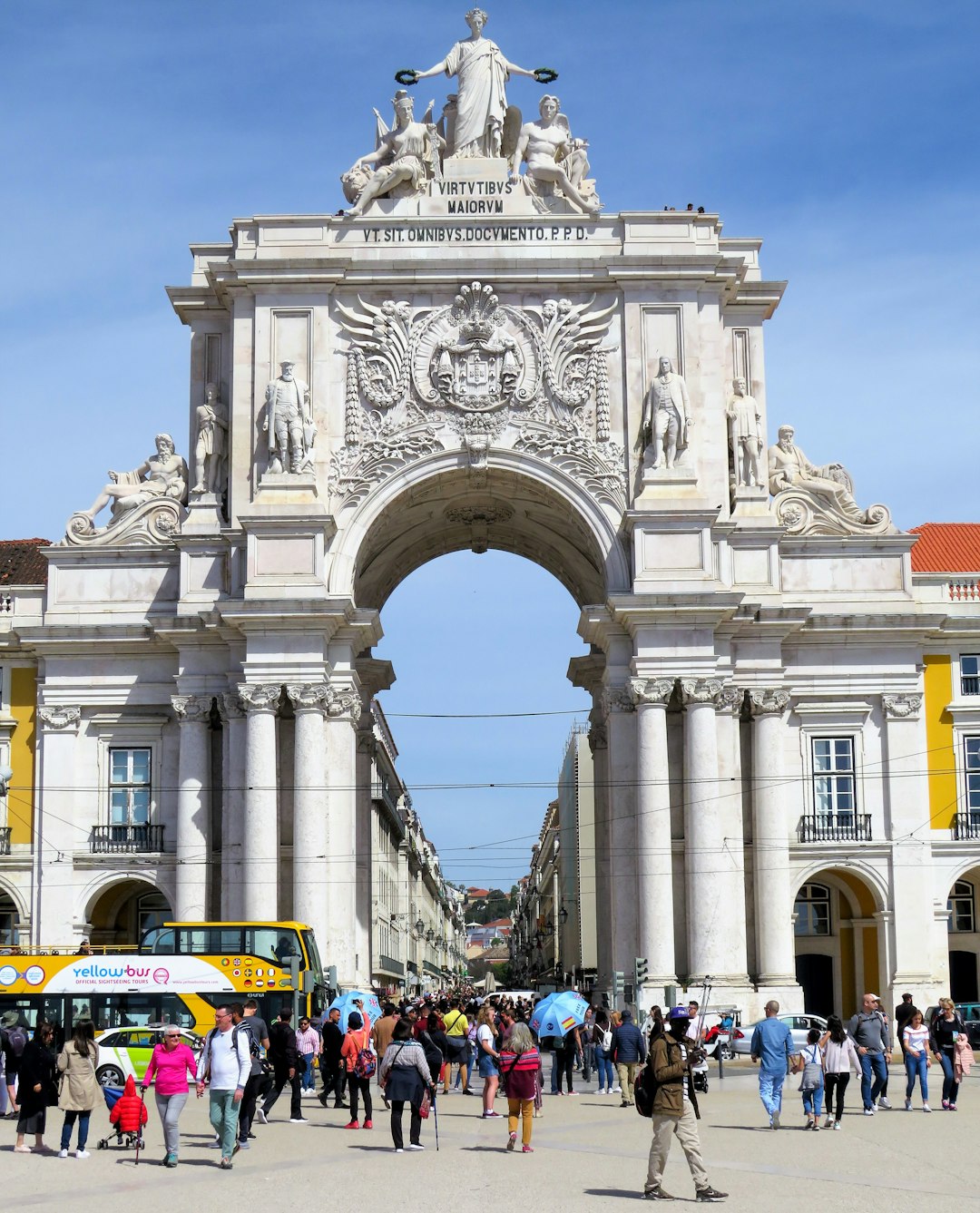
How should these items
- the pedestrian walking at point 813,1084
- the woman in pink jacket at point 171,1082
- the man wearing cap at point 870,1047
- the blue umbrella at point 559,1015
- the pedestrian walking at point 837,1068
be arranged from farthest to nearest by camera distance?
the blue umbrella at point 559,1015 < the man wearing cap at point 870,1047 < the pedestrian walking at point 813,1084 < the pedestrian walking at point 837,1068 < the woman in pink jacket at point 171,1082

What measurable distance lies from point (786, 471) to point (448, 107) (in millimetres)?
15106

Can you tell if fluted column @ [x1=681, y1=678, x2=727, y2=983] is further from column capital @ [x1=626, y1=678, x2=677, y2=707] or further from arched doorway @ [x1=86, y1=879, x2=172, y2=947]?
arched doorway @ [x1=86, y1=879, x2=172, y2=947]

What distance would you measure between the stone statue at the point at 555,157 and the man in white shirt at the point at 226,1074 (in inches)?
1341

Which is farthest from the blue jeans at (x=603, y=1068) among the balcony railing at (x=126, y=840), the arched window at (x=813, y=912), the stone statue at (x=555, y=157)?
the stone statue at (x=555, y=157)

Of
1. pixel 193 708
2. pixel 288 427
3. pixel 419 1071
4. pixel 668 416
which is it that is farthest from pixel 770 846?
pixel 419 1071

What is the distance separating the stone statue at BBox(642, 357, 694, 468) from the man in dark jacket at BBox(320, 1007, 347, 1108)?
2154 cm

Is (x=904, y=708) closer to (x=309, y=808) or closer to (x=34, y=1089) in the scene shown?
(x=309, y=808)

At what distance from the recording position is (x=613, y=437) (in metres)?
52.9

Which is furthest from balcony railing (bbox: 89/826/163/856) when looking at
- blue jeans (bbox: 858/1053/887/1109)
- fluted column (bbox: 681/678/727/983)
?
blue jeans (bbox: 858/1053/887/1109)

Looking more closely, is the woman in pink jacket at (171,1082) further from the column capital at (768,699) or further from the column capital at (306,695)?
the column capital at (768,699)

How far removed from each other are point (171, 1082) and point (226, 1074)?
95 centimetres

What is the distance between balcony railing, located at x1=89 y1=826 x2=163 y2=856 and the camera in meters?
52.6

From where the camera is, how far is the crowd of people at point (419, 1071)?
2298 centimetres

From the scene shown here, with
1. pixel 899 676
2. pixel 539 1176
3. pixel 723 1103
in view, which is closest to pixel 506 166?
pixel 899 676
